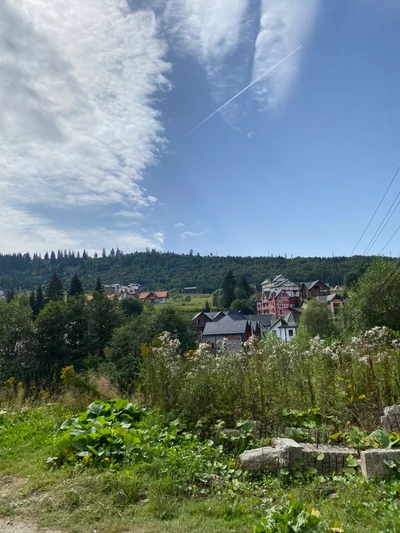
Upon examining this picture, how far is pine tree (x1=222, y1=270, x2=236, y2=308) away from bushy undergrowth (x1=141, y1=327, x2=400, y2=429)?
231 feet

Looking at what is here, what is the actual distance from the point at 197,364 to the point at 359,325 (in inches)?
797

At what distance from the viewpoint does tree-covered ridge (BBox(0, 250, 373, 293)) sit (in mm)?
96688

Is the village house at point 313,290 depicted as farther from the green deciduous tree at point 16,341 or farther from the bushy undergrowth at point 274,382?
the bushy undergrowth at point 274,382

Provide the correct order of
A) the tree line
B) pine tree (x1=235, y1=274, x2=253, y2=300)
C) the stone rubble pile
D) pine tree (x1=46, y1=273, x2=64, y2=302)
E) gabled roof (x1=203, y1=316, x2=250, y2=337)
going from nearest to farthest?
the stone rubble pile < the tree line < gabled roof (x1=203, y1=316, x2=250, y2=337) < pine tree (x1=46, y1=273, x2=64, y2=302) < pine tree (x1=235, y1=274, x2=253, y2=300)

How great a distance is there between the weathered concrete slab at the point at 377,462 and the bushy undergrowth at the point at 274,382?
1.05 metres

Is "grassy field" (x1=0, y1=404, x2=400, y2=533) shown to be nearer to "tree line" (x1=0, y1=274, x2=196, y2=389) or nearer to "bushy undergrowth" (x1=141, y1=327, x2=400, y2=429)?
"bushy undergrowth" (x1=141, y1=327, x2=400, y2=429)

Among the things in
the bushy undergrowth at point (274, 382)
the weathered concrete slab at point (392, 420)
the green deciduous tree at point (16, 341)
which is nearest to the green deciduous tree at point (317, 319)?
the green deciduous tree at point (16, 341)

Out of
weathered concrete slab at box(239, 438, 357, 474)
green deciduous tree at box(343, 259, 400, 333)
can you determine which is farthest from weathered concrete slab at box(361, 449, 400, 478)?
green deciduous tree at box(343, 259, 400, 333)

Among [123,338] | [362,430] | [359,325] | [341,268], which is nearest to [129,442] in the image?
Answer: [362,430]

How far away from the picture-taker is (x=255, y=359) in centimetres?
533

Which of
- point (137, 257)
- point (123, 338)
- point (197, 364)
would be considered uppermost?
point (137, 257)

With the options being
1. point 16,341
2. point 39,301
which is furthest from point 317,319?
point 39,301

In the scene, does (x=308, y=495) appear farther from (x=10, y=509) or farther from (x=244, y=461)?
(x=10, y=509)

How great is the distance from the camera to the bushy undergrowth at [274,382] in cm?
467
